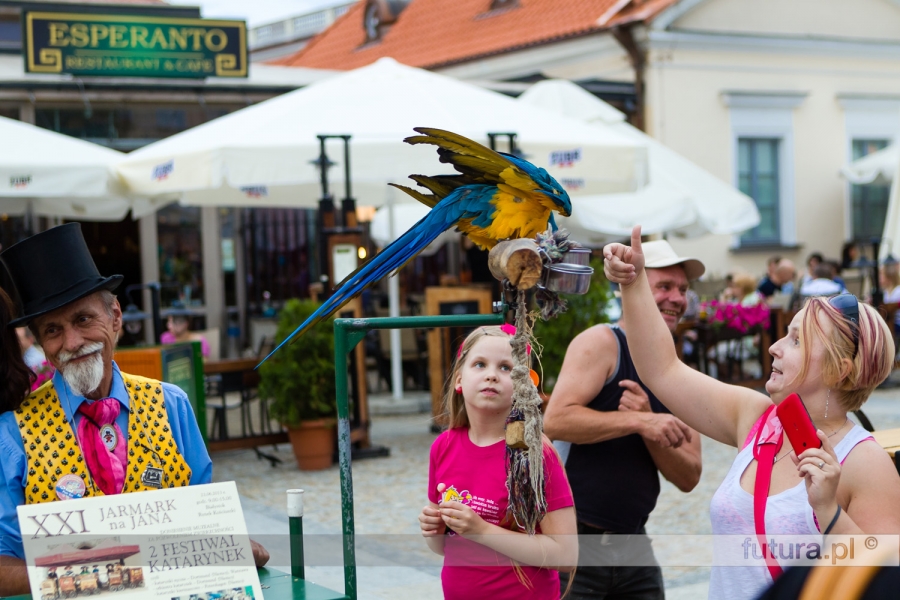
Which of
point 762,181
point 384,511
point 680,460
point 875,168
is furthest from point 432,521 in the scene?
point 762,181

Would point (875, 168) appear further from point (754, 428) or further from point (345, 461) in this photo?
point (345, 461)

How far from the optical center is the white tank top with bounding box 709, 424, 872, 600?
235cm

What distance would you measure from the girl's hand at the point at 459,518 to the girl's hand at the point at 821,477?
2.40 ft

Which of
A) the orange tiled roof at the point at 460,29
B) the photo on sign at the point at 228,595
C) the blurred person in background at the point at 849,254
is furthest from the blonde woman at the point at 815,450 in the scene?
the blurred person in background at the point at 849,254

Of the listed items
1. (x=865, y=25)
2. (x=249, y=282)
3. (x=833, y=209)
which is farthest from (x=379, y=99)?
(x=865, y=25)

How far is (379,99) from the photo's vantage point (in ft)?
27.1

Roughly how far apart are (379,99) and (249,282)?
23.1 feet

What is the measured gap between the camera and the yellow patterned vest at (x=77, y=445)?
8.18ft

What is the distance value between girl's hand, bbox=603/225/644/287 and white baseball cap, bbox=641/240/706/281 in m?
0.74

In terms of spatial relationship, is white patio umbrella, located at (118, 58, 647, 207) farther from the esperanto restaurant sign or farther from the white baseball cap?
the esperanto restaurant sign

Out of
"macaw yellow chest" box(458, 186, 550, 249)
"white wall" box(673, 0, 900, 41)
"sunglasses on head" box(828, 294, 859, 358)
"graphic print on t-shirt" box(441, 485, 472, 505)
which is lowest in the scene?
"graphic print on t-shirt" box(441, 485, 472, 505)

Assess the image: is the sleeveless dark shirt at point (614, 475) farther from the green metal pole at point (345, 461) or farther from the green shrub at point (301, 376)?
the green shrub at point (301, 376)

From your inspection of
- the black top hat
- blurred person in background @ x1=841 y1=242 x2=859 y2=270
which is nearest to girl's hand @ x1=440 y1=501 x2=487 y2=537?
A: the black top hat

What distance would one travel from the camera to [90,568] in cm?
209
